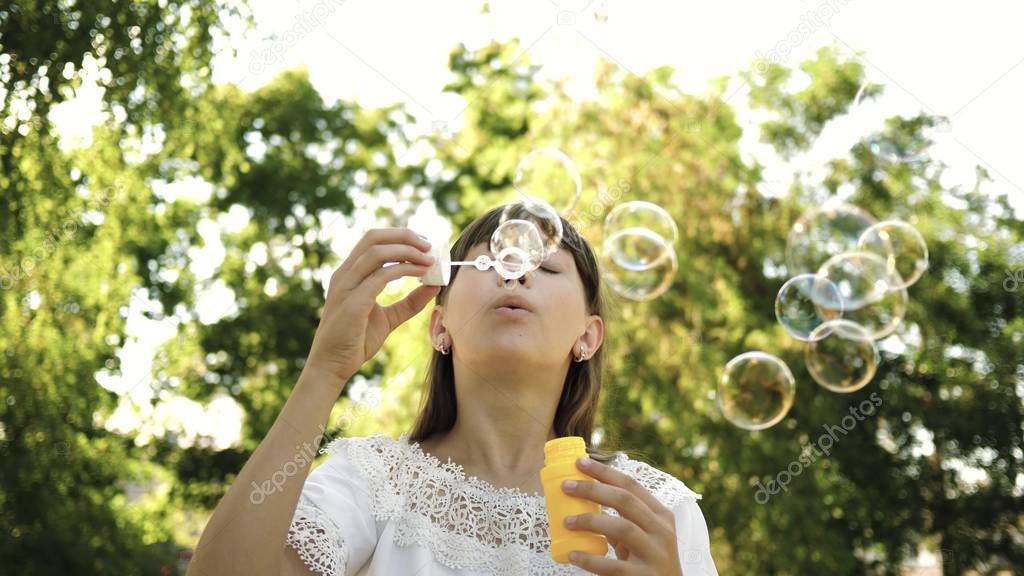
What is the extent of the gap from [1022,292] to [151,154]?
Answer: 23.5ft

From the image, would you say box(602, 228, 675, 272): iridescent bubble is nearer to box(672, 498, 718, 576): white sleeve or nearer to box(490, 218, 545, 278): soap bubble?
box(490, 218, 545, 278): soap bubble

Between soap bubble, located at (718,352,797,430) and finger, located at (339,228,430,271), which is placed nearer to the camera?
finger, located at (339,228,430,271)

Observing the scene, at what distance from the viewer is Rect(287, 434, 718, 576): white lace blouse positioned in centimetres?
212

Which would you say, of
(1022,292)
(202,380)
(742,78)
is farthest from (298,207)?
(1022,292)

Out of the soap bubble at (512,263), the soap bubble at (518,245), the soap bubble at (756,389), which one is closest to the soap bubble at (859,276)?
the soap bubble at (756,389)

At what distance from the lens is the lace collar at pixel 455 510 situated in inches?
86.6

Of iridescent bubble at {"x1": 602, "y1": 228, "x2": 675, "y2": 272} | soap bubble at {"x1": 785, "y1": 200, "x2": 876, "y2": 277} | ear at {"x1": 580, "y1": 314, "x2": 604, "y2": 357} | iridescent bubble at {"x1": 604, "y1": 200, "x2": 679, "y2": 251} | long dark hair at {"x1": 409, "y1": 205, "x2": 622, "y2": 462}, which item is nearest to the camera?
long dark hair at {"x1": 409, "y1": 205, "x2": 622, "y2": 462}

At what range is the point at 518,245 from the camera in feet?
8.31

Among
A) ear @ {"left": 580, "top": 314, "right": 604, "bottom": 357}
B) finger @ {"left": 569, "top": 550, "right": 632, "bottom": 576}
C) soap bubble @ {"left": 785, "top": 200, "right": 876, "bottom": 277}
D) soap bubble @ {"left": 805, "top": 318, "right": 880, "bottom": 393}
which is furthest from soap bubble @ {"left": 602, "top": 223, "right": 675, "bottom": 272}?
finger @ {"left": 569, "top": 550, "right": 632, "bottom": 576}

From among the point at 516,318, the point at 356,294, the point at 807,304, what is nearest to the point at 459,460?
the point at 516,318

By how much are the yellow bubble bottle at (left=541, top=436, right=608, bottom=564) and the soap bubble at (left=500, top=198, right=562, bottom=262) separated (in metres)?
0.72

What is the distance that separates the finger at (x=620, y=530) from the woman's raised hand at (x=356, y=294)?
0.51 metres

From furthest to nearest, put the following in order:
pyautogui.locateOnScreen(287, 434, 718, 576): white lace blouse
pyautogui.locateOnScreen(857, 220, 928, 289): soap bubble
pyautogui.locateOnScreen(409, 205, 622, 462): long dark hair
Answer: pyautogui.locateOnScreen(857, 220, 928, 289): soap bubble < pyautogui.locateOnScreen(409, 205, 622, 462): long dark hair < pyautogui.locateOnScreen(287, 434, 718, 576): white lace blouse

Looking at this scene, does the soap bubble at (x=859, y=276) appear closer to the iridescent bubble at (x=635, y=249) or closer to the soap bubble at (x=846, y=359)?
the soap bubble at (x=846, y=359)
